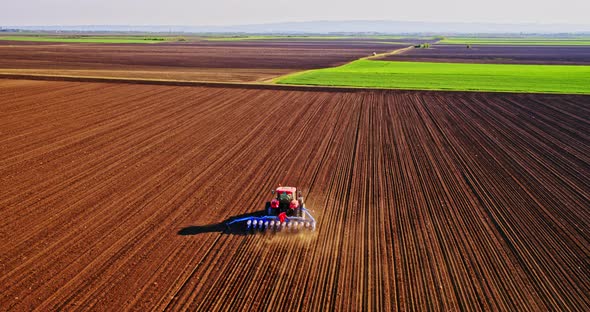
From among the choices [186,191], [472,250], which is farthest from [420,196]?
[186,191]

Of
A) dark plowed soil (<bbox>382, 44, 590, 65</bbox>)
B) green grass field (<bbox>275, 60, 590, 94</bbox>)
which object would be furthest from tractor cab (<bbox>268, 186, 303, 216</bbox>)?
dark plowed soil (<bbox>382, 44, 590, 65</bbox>)

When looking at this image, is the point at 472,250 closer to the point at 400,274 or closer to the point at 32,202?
the point at 400,274

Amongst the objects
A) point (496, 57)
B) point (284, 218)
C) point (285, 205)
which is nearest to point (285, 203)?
point (285, 205)

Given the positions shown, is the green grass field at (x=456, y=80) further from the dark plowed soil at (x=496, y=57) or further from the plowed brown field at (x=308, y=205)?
the dark plowed soil at (x=496, y=57)

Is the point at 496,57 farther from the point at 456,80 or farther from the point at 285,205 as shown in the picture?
the point at 285,205

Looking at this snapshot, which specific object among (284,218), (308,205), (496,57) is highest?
(284,218)

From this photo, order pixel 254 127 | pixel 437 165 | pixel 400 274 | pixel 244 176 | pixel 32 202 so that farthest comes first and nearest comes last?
1. pixel 254 127
2. pixel 437 165
3. pixel 244 176
4. pixel 32 202
5. pixel 400 274
